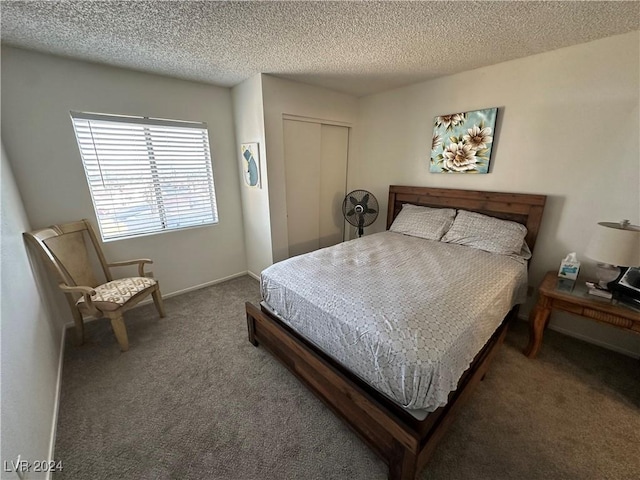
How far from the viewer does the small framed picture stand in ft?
9.31

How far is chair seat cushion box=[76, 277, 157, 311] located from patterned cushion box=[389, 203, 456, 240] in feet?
8.60

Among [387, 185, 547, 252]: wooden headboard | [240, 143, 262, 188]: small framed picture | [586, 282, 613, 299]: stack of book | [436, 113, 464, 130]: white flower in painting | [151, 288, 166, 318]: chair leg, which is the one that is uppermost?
[436, 113, 464, 130]: white flower in painting

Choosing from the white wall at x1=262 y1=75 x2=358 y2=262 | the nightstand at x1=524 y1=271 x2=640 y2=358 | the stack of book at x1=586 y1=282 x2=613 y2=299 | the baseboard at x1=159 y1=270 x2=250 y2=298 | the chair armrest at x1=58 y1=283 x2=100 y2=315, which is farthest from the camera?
the baseboard at x1=159 y1=270 x2=250 y2=298

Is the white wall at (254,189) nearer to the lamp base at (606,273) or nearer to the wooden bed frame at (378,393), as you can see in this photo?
the wooden bed frame at (378,393)

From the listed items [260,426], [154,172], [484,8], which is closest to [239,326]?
[260,426]

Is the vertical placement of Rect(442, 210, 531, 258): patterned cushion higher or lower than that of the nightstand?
higher

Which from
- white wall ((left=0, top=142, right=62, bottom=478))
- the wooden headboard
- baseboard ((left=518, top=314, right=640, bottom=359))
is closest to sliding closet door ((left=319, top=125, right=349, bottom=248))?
the wooden headboard

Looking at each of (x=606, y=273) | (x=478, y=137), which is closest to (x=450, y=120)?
(x=478, y=137)

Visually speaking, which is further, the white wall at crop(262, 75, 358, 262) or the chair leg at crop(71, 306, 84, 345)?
the white wall at crop(262, 75, 358, 262)

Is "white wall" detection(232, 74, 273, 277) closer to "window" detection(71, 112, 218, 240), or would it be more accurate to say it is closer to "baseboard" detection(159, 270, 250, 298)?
"baseboard" detection(159, 270, 250, 298)

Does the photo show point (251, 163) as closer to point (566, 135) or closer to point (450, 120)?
point (450, 120)

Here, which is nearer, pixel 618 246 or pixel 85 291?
pixel 618 246

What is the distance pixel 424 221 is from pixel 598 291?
1.37 meters

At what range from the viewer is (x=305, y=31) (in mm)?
1717
